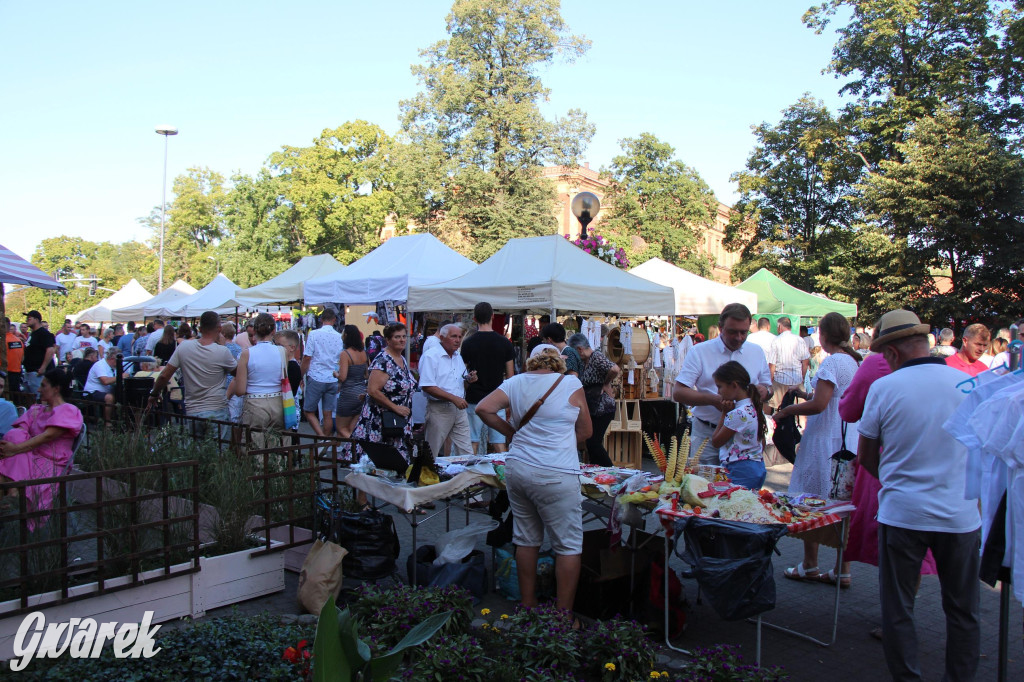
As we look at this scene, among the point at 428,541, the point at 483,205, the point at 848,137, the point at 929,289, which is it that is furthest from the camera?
the point at 483,205

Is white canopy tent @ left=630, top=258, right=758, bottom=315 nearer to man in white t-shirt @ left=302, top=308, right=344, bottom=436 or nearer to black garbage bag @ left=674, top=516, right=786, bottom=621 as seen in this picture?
man in white t-shirt @ left=302, top=308, right=344, bottom=436

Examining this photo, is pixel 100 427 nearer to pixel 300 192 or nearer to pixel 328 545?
pixel 328 545

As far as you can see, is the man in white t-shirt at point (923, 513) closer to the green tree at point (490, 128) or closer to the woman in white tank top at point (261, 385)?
the woman in white tank top at point (261, 385)

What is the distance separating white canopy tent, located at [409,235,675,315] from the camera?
868cm

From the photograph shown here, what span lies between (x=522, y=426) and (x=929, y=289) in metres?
26.0

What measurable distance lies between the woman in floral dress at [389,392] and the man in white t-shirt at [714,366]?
7.48ft

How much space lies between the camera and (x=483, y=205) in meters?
33.2

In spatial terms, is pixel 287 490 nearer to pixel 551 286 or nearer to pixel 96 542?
pixel 96 542

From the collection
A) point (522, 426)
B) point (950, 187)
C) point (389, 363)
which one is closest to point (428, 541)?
point (389, 363)

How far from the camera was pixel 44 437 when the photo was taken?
4805mm

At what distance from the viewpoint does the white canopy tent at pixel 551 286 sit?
28.5 ft

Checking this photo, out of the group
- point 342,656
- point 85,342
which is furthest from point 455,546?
point 85,342

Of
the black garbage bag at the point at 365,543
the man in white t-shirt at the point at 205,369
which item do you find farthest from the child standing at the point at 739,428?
the man in white t-shirt at the point at 205,369

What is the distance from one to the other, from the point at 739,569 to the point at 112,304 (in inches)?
1040
